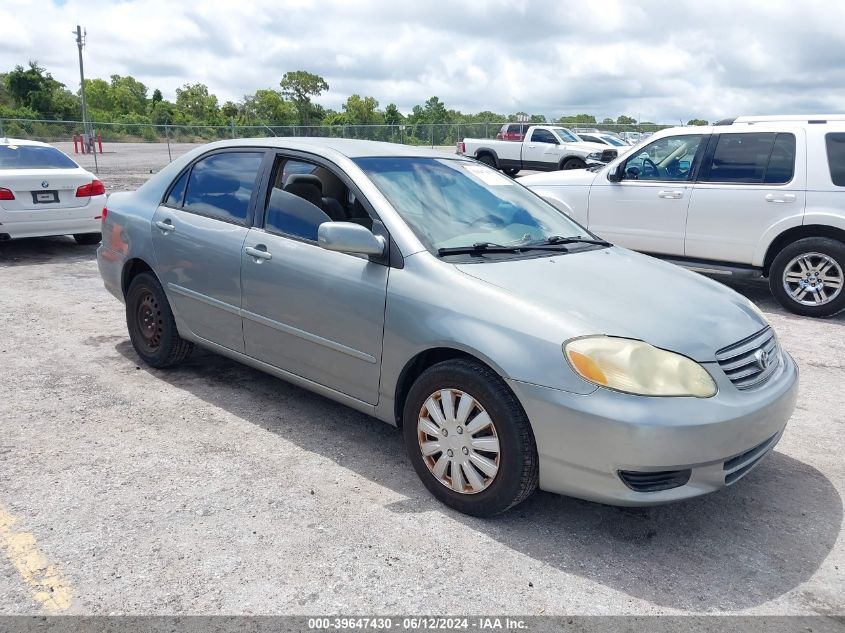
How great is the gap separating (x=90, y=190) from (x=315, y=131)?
29451 millimetres

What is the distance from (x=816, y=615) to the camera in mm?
2709

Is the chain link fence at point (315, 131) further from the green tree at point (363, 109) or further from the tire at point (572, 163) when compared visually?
the green tree at point (363, 109)

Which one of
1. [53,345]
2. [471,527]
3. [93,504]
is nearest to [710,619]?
[471,527]

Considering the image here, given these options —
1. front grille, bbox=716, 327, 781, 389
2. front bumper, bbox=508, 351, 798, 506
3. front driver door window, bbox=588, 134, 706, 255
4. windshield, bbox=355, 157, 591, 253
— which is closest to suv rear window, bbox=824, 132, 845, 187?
front driver door window, bbox=588, 134, 706, 255

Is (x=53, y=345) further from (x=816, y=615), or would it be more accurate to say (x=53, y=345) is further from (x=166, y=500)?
(x=816, y=615)

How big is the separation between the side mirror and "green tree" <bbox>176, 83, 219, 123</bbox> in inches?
3634

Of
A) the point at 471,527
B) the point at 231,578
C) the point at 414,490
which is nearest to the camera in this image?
the point at 231,578

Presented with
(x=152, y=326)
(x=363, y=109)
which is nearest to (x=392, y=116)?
(x=363, y=109)

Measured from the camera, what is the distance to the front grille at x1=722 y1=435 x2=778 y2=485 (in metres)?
3.09

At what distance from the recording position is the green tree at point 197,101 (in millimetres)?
91000

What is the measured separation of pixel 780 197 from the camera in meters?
7.21

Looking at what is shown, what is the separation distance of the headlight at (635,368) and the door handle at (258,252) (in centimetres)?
190

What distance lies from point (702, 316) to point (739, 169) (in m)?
4.86

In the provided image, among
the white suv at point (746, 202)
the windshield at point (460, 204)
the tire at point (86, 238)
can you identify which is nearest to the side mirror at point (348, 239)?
the windshield at point (460, 204)
